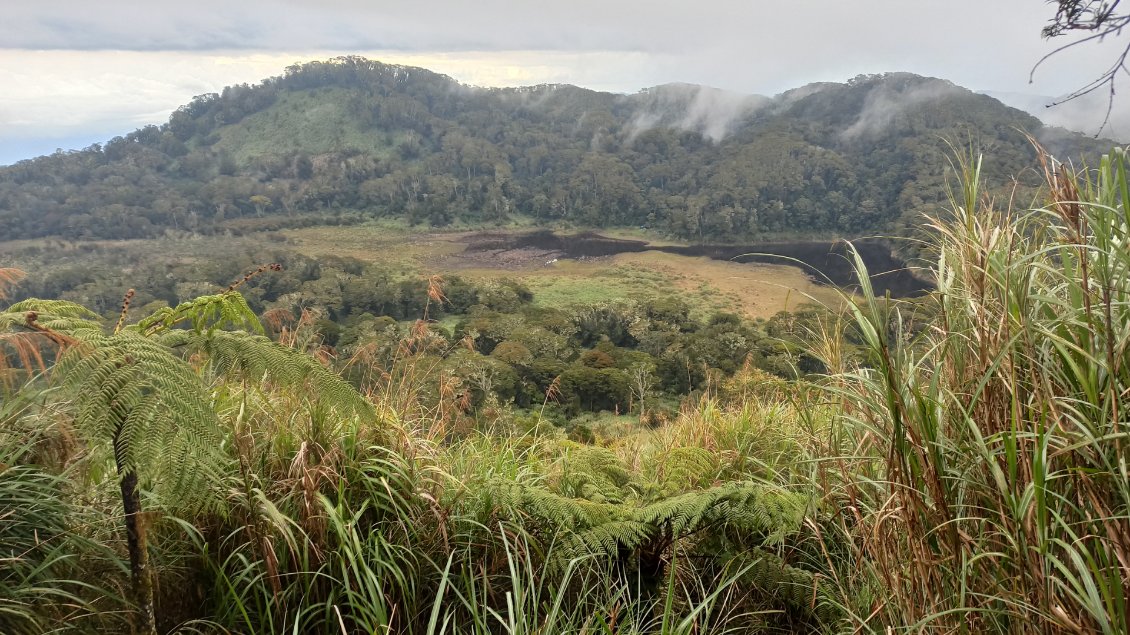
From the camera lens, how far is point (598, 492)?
2410 millimetres

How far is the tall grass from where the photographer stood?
1.16m

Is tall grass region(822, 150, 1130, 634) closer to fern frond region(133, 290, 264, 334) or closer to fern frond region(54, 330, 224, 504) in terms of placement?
fern frond region(54, 330, 224, 504)

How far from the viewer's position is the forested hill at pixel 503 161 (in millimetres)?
63250

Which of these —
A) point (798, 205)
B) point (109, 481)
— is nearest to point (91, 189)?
point (798, 205)

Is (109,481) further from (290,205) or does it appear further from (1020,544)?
(290,205)

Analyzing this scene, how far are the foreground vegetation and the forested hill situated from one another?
179ft

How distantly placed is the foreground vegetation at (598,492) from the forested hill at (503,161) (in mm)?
54604

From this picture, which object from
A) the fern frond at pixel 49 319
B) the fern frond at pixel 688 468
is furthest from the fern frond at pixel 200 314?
the fern frond at pixel 688 468

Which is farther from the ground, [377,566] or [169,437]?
[169,437]

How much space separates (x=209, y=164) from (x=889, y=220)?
85.1m

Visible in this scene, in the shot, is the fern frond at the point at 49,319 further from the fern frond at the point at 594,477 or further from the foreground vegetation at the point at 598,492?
the fern frond at the point at 594,477

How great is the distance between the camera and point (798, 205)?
6462cm

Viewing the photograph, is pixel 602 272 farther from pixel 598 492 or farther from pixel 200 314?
pixel 200 314

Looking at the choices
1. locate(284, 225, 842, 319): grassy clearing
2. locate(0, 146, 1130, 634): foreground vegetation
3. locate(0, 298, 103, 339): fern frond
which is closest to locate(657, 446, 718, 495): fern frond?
locate(0, 146, 1130, 634): foreground vegetation
